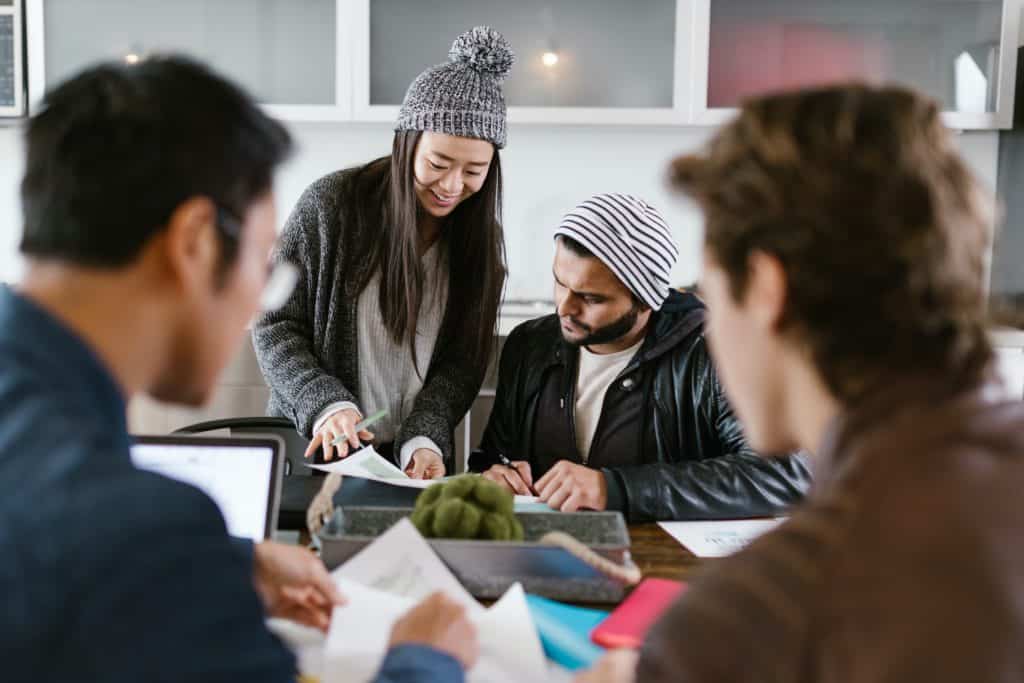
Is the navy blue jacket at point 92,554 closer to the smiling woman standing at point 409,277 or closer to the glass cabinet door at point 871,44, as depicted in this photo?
the smiling woman standing at point 409,277

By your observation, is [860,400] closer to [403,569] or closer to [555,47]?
[403,569]

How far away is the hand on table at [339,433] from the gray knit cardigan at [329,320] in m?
0.11

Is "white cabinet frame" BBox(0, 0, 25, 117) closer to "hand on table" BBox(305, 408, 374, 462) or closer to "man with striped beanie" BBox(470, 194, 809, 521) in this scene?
"hand on table" BBox(305, 408, 374, 462)

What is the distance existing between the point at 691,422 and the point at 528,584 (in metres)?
0.76

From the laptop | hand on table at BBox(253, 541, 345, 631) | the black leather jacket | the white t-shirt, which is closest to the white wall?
the black leather jacket

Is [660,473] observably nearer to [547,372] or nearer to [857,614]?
[547,372]

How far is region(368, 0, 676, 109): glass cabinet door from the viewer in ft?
10.7

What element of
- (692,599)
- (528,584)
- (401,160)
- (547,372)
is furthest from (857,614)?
(401,160)

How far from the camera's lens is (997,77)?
3291mm

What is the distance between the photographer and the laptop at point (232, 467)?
1347 millimetres

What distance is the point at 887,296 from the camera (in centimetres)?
75

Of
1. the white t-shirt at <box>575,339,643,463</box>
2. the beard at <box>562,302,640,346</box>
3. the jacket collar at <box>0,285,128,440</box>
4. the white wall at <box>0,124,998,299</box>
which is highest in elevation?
the white wall at <box>0,124,998,299</box>

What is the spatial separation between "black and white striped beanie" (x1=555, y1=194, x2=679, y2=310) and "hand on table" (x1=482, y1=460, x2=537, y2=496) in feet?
1.40

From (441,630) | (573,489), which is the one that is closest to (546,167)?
(573,489)
